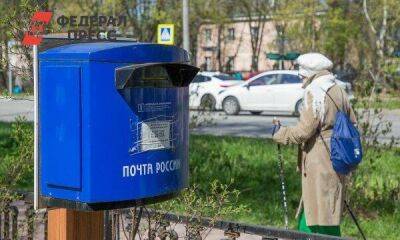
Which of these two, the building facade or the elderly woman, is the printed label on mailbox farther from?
the building facade

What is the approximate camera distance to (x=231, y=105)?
27.6 metres

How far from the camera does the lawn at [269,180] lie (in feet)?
24.8

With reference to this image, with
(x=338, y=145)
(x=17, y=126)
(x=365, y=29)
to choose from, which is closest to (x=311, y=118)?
(x=338, y=145)

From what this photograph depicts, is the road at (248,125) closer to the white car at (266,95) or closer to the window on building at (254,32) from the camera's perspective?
the white car at (266,95)

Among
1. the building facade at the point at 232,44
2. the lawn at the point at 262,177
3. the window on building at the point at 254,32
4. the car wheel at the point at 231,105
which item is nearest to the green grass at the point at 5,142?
the lawn at the point at 262,177

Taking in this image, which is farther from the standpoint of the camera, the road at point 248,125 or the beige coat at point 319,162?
the road at point 248,125

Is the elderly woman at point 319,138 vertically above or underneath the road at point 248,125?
above

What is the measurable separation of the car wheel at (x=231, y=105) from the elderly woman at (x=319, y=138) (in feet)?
71.8

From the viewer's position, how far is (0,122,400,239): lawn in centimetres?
756

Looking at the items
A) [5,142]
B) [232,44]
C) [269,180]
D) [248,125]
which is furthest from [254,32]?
[269,180]

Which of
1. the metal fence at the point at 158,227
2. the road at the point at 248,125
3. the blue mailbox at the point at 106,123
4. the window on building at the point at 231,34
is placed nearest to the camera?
the blue mailbox at the point at 106,123

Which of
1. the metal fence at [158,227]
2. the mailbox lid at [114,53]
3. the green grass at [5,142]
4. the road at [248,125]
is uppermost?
the mailbox lid at [114,53]

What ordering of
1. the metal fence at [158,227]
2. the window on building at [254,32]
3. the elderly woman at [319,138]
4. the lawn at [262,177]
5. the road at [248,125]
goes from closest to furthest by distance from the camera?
1. the metal fence at [158,227]
2. the elderly woman at [319,138]
3. the lawn at [262,177]
4. the road at [248,125]
5. the window on building at [254,32]

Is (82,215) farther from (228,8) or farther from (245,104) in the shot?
(228,8)
